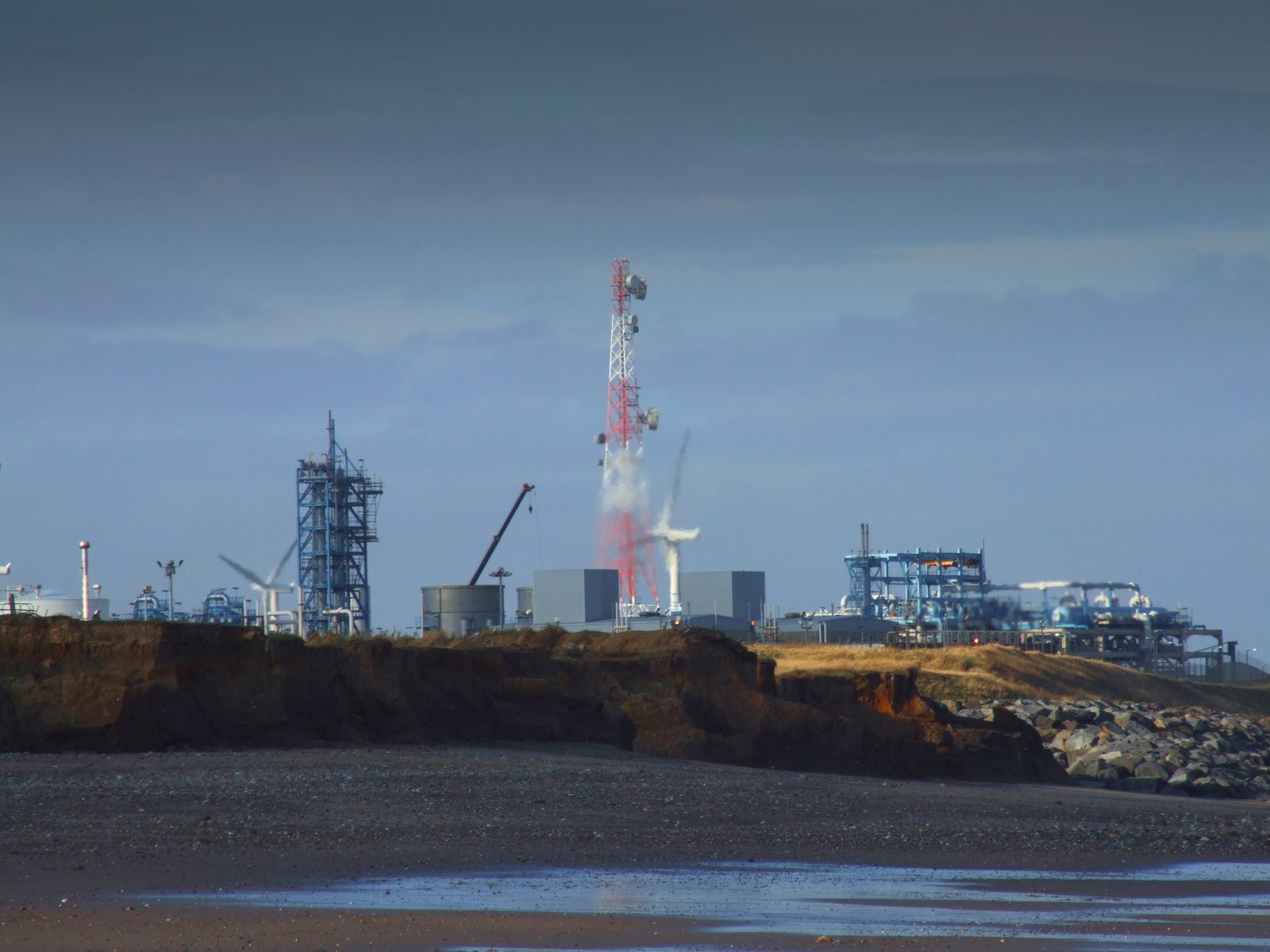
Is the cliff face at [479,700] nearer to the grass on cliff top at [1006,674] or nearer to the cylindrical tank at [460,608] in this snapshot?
the grass on cliff top at [1006,674]

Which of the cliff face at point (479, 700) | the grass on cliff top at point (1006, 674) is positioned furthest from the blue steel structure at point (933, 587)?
the cliff face at point (479, 700)

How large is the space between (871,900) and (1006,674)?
5450 centimetres

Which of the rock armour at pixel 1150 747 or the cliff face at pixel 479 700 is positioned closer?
the cliff face at pixel 479 700

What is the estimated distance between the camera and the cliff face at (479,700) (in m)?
25.9

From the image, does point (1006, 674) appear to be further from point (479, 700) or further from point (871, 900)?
point (871, 900)

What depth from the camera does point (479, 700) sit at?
31000 millimetres

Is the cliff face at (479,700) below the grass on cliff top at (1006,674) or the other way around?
the other way around

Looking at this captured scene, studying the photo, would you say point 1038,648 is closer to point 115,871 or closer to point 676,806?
point 676,806

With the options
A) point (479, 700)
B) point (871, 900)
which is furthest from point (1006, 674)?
point (871, 900)

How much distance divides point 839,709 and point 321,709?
12.8m

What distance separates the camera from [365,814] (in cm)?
1872

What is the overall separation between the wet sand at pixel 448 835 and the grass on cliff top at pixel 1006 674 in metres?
34.2

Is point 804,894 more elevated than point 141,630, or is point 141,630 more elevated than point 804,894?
point 141,630

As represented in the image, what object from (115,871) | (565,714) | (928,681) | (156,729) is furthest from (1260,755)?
(115,871)
